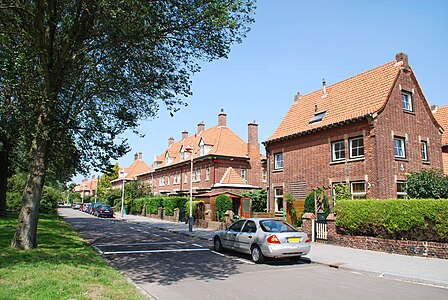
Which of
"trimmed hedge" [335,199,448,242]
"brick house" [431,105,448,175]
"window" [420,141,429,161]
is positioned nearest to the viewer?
"trimmed hedge" [335,199,448,242]

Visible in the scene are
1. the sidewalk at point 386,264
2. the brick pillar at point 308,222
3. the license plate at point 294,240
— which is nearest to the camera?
the sidewalk at point 386,264

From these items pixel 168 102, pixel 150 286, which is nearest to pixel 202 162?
pixel 168 102

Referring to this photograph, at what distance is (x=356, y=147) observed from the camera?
20734mm

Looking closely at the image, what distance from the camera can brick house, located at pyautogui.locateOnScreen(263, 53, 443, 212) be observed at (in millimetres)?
19750

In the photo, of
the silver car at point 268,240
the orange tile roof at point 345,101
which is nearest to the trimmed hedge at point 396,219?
the silver car at point 268,240

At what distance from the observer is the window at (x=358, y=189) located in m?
19.9

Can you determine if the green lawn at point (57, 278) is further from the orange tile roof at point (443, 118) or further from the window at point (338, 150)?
the orange tile roof at point (443, 118)

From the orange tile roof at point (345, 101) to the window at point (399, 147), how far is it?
2570 millimetres

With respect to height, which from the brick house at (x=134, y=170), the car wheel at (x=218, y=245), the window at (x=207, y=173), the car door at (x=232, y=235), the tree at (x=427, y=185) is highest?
the brick house at (x=134, y=170)

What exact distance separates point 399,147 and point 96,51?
17.4 m

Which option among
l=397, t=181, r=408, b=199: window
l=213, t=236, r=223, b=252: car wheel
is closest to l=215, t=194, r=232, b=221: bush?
l=397, t=181, r=408, b=199: window

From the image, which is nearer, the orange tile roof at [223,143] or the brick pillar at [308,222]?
the brick pillar at [308,222]

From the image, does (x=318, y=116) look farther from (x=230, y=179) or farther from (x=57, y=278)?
(x=57, y=278)

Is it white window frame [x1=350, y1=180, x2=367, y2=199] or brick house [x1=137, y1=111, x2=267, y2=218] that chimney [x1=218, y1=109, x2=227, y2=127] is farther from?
white window frame [x1=350, y1=180, x2=367, y2=199]
